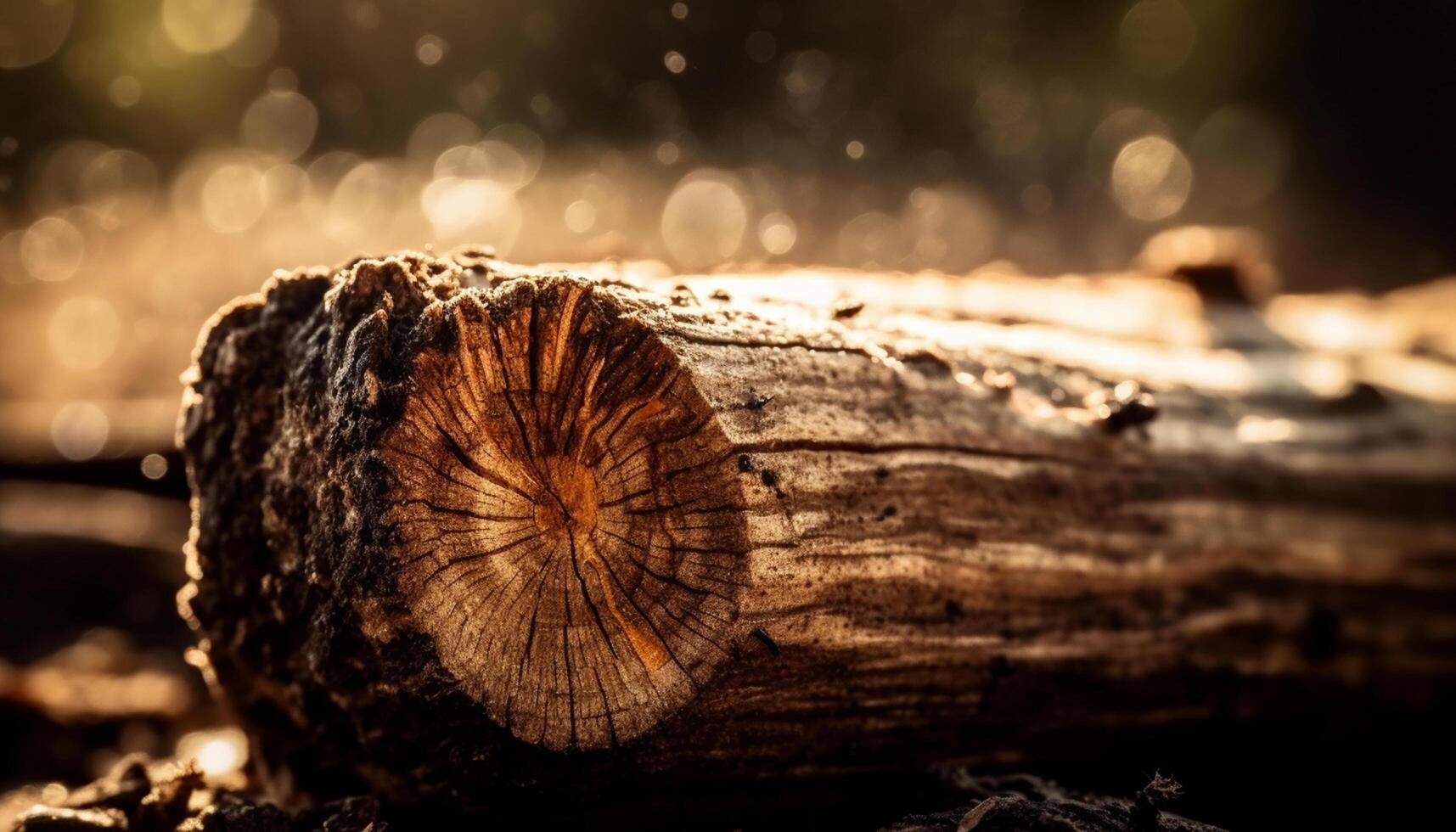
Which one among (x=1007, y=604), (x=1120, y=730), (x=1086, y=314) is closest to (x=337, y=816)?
(x=1007, y=604)

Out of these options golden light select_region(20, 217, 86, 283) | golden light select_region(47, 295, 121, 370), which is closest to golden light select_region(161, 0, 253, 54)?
golden light select_region(20, 217, 86, 283)

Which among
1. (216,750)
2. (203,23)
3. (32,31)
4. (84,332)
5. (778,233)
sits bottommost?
(216,750)

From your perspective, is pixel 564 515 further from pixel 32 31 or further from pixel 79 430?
pixel 32 31

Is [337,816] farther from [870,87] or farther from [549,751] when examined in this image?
[870,87]

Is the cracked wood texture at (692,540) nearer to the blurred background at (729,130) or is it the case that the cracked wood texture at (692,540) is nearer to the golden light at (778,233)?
the golden light at (778,233)

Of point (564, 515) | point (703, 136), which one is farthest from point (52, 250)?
point (564, 515)

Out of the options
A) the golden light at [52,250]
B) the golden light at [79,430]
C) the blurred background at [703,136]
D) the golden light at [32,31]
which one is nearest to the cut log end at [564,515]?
the golden light at [79,430]

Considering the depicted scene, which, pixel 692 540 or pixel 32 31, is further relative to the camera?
pixel 32 31

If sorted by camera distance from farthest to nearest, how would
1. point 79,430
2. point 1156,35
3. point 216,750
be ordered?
point 1156,35 → point 79,430 → point 216,750
